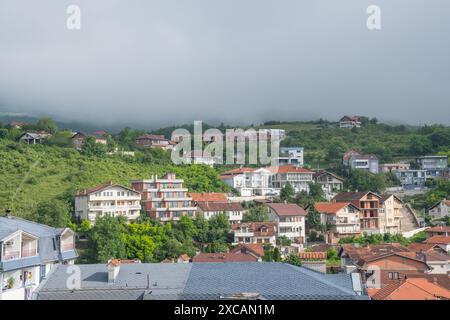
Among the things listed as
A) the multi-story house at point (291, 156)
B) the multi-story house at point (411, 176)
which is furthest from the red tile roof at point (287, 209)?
the multi-story house at point (291, 156)

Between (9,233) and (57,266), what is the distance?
143 cm

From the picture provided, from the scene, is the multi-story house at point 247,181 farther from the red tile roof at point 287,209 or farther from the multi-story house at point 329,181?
the red tile roof at point 287,209

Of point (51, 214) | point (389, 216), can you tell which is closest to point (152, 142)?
point (389, 216)

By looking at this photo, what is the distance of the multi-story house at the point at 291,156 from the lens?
43281mm

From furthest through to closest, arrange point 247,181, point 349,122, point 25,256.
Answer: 1. point 349,122
2. point 247,181
3. point 25,256

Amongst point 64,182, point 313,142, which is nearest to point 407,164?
point 313,142

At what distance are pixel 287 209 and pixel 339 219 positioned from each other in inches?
105

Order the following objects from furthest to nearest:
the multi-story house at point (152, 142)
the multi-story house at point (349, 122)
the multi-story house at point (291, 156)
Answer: the multi-story house at point (349, 122), the multi-story house at point (291, 156), the multi-story house at point (152, 142)

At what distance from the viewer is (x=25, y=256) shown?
36.9 ft

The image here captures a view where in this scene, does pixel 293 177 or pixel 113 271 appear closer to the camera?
pixel 113 271

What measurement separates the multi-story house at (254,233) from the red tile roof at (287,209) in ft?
4.05

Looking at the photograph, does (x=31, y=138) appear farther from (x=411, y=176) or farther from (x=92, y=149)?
(x=411, y=176)

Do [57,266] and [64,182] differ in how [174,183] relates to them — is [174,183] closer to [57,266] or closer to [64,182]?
[64,182]

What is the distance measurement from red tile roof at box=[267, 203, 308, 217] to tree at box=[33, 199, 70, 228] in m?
9.35
